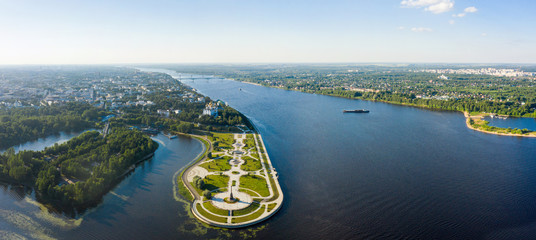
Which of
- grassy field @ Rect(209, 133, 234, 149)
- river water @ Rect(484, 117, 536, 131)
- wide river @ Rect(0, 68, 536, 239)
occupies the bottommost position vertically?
wide river @ Rect(0, 68, 536, 239)

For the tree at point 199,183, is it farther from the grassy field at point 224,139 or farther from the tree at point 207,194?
the grassy field at point 224,139

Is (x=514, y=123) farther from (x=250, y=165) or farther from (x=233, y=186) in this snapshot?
(x=233, y=186)

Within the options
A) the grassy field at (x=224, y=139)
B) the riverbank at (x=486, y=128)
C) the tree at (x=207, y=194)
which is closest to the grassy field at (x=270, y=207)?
the tree at (x=207, y=194)

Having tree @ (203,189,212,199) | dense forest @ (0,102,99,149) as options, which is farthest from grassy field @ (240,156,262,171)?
dense forest @ (0,102,99,149)

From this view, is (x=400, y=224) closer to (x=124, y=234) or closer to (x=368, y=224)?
(x=368, y=224)

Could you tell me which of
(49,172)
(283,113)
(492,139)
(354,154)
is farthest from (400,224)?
(283,113)

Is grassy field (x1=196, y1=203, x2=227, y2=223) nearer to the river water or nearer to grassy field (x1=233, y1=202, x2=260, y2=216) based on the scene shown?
grassy field (x1=233, y1=202, x2=260, y2=216)
